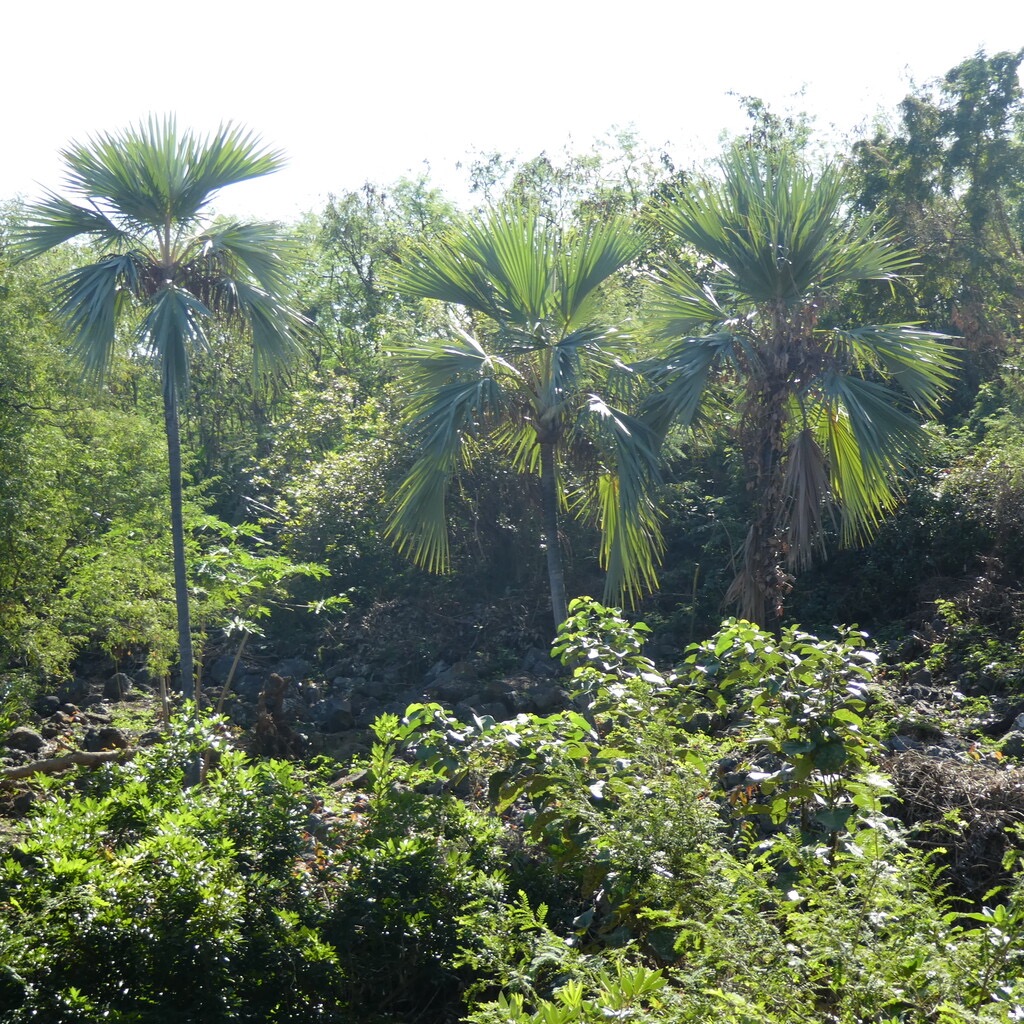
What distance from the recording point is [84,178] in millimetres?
8695

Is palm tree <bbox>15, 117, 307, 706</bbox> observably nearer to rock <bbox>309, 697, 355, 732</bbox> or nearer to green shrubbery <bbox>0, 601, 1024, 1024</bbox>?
rock <bbox>309, 697, 355, 732</bbox>

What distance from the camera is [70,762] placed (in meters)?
8.80

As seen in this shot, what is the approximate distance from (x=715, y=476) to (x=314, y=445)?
20.5ft

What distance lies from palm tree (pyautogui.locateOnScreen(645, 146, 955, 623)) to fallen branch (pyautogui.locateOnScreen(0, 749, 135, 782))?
5310mm

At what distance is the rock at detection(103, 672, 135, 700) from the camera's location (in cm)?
1170

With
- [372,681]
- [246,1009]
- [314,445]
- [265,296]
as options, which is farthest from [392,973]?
[314,445]

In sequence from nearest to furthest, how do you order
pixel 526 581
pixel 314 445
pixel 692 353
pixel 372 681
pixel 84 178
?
pixel 84 178
pixel 692 353
pixel 372 681
pixel 526 581
pixel 314 445

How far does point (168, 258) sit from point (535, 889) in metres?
6.37

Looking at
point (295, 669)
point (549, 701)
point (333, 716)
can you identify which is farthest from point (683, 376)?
point (295, 669)

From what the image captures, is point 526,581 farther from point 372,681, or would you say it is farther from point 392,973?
point 392,973

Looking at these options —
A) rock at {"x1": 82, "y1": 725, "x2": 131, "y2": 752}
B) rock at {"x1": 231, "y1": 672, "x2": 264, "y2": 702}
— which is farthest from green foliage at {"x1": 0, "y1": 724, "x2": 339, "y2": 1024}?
rock at {"x1": 231, "y1": 672, "x2": 264, "y2": 702}

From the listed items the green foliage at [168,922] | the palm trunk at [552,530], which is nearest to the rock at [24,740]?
the palm trunk at [552,530]

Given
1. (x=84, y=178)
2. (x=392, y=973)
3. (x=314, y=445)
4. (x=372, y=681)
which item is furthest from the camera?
(x=314, y=445)

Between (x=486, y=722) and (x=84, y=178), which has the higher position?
(x=84, y=178)
